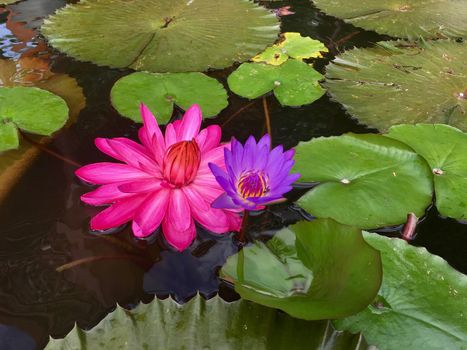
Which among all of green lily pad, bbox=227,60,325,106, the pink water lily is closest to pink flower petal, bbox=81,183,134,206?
the pink water lily

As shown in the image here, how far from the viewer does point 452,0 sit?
2.38 m

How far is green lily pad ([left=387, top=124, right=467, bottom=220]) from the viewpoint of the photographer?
1306 millimetres

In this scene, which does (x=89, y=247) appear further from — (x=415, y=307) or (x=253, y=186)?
(x=415, y=307)

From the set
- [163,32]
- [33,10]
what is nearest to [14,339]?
[163,32]

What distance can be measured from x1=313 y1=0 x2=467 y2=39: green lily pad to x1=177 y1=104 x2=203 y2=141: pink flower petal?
1.32 m

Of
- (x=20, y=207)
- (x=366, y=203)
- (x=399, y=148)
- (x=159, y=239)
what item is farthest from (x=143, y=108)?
(x=399, y=148)

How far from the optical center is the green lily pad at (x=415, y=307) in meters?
0.94

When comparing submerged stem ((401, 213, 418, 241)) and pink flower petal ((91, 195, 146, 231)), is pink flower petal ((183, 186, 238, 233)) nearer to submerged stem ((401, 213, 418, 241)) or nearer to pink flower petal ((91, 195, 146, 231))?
pink flower petal ((91, 195, 146, 231))

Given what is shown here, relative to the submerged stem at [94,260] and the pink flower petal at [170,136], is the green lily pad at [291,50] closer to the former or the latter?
the pink flower petal at [170,136]

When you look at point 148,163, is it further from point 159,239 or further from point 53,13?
point 53,13

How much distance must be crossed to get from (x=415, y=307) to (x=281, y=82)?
1034 millimetres

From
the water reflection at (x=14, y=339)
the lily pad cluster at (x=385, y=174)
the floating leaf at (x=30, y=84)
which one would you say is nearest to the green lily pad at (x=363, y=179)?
the lily pad cluster at (x=385, y=174)

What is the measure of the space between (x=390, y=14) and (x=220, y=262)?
1.64 meters

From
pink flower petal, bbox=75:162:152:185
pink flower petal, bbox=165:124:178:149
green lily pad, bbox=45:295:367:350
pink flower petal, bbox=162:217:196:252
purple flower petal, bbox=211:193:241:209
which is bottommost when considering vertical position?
green lily pad, bbox=45:295:367:350
